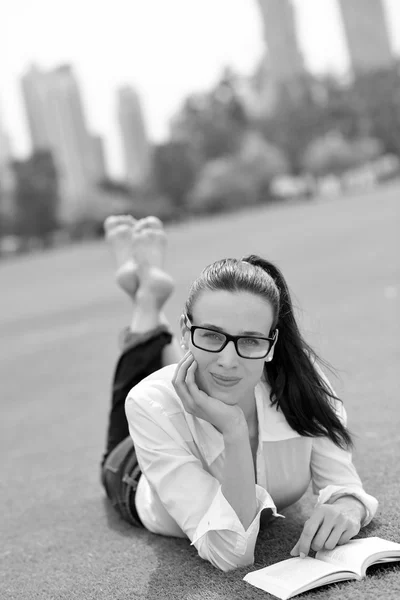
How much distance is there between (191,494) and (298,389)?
0.55 meters

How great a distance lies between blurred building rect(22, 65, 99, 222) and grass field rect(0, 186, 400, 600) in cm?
11283

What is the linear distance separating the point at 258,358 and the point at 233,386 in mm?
121

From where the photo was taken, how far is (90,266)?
29.6m

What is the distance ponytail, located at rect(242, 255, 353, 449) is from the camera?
280 cm

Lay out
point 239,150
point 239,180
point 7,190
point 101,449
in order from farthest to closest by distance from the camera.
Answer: point 239,150
point 7,190
point 239,180
point 101,449

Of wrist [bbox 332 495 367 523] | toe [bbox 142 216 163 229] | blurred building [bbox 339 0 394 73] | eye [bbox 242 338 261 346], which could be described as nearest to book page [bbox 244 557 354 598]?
wrist [bbox 332 495 367 523]

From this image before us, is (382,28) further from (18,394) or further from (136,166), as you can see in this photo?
(18,394)

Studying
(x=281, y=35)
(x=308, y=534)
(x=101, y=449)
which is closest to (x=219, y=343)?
(x=308, y=534)

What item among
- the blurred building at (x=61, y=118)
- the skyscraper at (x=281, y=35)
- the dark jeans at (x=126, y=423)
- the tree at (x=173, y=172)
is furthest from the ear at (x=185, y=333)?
the skyscraper at (x=281, y=35)

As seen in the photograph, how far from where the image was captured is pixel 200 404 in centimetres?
251

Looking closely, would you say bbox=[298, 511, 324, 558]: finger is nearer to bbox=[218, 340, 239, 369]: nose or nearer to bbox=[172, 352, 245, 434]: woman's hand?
bbox=[172, 352, 245, 434]: woman's hand

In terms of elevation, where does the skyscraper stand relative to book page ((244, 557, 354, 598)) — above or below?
above

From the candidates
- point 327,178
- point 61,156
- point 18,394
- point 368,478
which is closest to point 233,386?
point 368,478

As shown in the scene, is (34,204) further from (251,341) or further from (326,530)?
(326,530)
